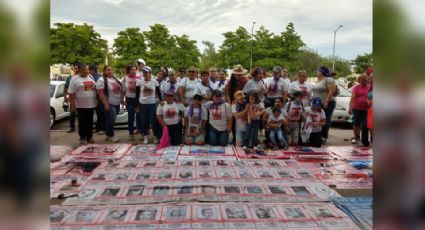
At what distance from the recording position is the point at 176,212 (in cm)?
366

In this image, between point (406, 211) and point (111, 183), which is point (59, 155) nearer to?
point (111, 183)

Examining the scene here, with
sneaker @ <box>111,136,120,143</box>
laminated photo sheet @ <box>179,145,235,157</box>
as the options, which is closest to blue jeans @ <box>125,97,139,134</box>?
sneaker @ <box>111,136,120,143</box>

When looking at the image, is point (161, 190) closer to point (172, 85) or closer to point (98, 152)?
point (98, 152)

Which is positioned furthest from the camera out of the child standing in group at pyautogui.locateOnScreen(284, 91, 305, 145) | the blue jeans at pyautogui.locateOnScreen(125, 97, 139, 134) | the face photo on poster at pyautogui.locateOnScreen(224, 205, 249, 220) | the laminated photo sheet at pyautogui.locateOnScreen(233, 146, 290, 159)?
the blue jeans at pyautogui.locateOnScreen(125, 97, 139, 134)

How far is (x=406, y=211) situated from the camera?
3.50 ft

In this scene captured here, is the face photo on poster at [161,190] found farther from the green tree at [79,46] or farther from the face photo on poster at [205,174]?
the green tree at [79,46]

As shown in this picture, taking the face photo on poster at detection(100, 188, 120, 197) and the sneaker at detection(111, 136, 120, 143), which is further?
the sneaker at detection(111, 136, 120, 143)

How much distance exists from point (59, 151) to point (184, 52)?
1117 inches

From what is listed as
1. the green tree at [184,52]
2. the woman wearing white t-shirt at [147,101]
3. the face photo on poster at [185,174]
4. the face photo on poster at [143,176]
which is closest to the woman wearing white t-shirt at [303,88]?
the woman wearing white t-shirt at [147,101]

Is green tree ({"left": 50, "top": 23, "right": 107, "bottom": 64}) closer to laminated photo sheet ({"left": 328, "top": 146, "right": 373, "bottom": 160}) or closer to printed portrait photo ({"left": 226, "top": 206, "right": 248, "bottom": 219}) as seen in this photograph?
laminated photo sheet ({"left": 328, "top": 146, "right": 373, "bottom": 160})

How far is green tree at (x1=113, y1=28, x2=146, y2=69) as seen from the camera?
3331 centimetres

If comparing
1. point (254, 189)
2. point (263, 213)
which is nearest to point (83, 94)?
point (254, 189)

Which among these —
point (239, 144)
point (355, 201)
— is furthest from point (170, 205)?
point (239, 144)

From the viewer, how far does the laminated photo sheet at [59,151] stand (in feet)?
19.9
